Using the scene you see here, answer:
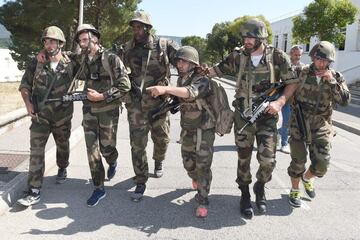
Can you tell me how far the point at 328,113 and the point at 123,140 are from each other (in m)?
4.58

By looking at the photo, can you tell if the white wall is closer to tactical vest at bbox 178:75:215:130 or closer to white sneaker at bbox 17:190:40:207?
white sneaker at bbox 17:190:40:207

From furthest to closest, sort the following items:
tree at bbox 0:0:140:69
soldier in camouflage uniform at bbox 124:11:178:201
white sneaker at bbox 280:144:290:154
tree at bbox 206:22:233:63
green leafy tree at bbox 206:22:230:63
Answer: green leafy tree at bbox 206:22:230:63
tree at bbox 206:22:233:63
tree at bbox 0:0:140:69
white sneaker at bbox 280:144:290:154
soldier in camouflage uniform at bbox 124:11:178:201

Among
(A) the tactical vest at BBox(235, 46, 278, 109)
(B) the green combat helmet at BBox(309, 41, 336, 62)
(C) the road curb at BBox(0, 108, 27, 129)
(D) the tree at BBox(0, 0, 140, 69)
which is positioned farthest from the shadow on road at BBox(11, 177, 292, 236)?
(D) the tree at BBox(0, 0, 140, 69)

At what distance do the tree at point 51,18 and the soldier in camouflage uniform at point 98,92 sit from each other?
48.0ft

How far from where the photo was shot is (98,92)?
178 inches

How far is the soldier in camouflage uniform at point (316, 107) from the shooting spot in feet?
14.3

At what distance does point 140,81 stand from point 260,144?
1557 mm

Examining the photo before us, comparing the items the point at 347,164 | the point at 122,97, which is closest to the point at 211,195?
the point at 122,97

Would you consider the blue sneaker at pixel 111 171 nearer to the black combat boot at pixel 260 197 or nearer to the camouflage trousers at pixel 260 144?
the camouflage trousers at pixel 260 144

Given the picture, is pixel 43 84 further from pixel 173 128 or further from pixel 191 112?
pixel 173 128

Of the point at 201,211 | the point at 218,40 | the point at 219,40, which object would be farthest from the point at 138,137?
the point at 218,40

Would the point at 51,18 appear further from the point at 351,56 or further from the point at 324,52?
the point at 324,52

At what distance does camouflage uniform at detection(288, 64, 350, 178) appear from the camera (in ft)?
14.7

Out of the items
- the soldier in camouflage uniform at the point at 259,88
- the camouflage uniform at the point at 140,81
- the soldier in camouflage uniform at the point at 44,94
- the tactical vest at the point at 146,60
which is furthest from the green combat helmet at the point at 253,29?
the soldier in camouflage uniform at the point at 44,94
